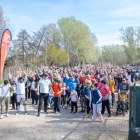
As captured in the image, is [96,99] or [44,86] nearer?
[96,99]

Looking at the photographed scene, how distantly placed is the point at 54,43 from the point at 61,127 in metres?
37.0

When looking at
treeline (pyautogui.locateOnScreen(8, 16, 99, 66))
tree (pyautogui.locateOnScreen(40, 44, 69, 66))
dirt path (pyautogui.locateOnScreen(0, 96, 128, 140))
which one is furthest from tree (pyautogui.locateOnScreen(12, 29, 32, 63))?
dirt path (pyautogui.locateOnScreen(0, 96, 128, 140))

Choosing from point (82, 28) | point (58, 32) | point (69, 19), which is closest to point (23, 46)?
point (58, 32)

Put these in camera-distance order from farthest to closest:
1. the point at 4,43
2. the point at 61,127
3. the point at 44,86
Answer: the point at 44,86, the point at 4,43, the point at 61,127

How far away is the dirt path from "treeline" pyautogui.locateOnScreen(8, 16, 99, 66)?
27093 millimetres

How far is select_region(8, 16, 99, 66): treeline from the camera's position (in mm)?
35037

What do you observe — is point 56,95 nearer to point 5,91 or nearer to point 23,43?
point 5,91

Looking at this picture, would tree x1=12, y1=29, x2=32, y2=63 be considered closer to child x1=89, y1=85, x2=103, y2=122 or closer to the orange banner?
the orange banner

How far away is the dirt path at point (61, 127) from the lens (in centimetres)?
490

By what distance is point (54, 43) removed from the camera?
41.1 metres

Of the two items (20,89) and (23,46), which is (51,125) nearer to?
(20,89)

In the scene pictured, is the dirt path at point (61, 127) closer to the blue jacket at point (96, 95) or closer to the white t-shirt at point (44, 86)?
the blue jacket at point (96, 95)

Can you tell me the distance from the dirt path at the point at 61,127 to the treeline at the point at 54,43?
27.1 metres

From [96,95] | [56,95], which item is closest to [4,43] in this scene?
[56,95]
